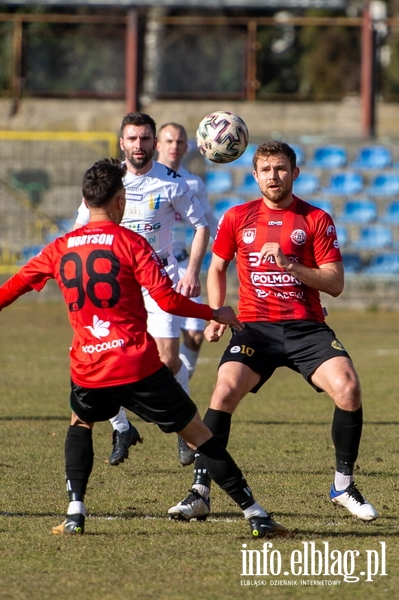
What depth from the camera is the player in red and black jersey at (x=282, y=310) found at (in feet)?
18.9

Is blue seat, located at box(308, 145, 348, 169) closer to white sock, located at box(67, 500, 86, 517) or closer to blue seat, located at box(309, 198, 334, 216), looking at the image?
blue seat, located at box(309, 198, 334, 216)

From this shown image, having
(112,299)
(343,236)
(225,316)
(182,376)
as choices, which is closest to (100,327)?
(112,299)

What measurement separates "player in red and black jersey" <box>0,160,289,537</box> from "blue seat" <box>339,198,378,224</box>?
16.2 meters

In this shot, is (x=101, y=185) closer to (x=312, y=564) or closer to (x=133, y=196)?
(x=312, y=564)

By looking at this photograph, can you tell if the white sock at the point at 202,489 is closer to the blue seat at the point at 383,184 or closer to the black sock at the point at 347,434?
the black sock at the point at 347,434

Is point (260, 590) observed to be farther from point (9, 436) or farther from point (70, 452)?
point (9, 436)

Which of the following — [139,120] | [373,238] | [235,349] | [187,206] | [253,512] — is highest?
[139,120]

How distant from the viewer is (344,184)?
2131 centimetres

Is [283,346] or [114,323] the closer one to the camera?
[114,323]

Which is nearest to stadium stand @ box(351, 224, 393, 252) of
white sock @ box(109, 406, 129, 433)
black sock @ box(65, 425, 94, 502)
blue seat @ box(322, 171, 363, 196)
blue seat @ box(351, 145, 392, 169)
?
blue seat @ box(322, 171, 363, 196)

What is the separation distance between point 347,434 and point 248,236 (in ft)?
4.16

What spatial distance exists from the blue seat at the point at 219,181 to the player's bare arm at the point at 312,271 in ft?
50.6

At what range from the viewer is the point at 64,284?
17.0ft

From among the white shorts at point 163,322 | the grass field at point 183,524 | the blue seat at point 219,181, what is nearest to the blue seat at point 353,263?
the blue seat at point 219,181
